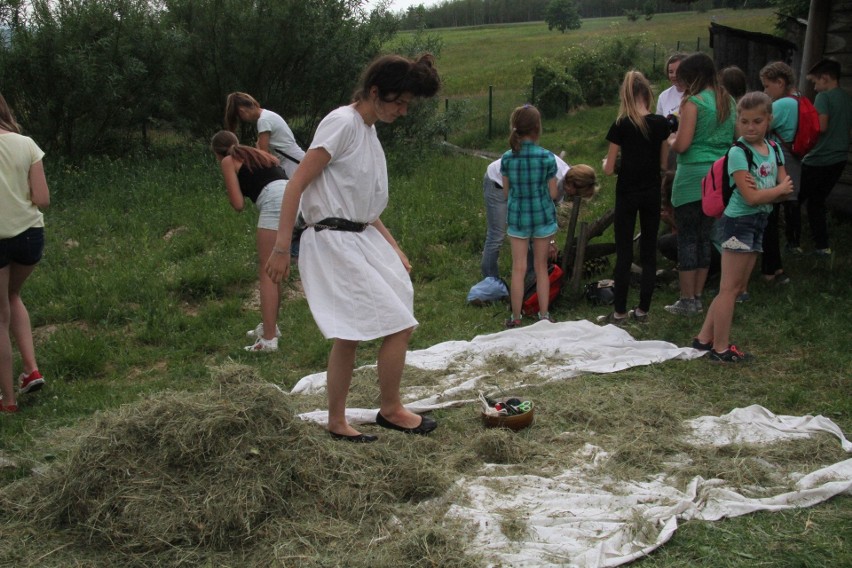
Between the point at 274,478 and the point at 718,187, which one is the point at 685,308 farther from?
the point at 274,478

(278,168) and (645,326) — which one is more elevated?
(278,168)

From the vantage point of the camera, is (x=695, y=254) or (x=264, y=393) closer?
(x=264, y=393)

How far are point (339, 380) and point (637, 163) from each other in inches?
120

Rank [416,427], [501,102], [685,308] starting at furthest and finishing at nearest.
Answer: [501,102], [685,308], [416,427]

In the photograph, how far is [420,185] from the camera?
11.2m

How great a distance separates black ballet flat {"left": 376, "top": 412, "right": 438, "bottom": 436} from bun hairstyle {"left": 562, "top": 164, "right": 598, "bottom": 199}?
8.73 feet

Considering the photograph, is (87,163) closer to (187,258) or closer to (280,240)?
(187,258)

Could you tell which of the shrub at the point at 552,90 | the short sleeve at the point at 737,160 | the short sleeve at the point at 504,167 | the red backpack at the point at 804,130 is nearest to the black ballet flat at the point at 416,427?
the short sleeve at the point at 737,160

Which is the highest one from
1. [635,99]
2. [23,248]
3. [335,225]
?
[635,99]

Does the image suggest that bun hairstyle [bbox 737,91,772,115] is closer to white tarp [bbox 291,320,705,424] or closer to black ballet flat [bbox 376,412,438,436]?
white tarp [bbox 291,320,705,424]

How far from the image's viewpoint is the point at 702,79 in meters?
5.80

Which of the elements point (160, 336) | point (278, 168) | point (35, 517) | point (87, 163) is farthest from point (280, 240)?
point (87, 163)

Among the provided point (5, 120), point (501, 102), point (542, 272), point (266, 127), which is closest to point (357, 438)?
point (542, 272)

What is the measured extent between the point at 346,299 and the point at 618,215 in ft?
9.82
